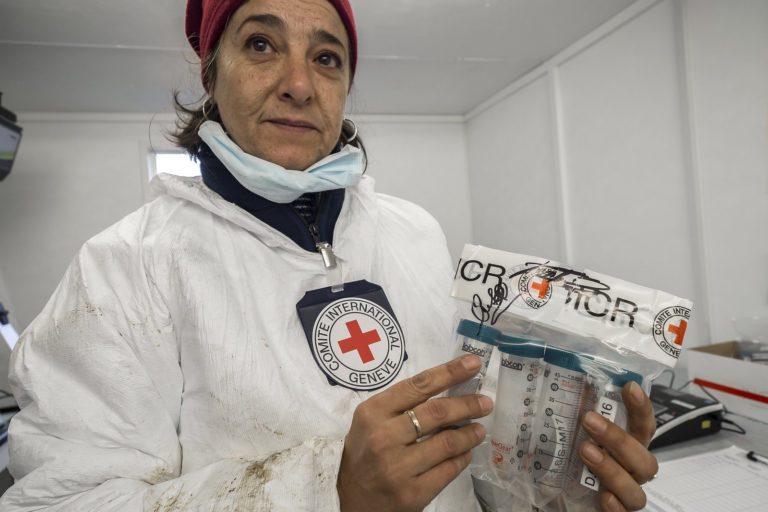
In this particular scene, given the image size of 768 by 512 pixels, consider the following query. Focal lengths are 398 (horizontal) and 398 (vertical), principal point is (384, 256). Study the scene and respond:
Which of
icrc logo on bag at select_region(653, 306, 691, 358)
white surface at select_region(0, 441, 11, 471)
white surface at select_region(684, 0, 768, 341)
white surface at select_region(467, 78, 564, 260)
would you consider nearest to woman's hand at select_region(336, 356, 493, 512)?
icrc logo on bag at select_region(653, 306, 691, 358)

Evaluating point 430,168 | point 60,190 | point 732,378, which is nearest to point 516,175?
point 430,168

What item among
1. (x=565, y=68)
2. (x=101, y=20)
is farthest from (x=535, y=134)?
(x=101, y=20)

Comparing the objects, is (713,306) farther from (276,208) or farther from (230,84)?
(230,84)

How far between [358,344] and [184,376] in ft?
0.97

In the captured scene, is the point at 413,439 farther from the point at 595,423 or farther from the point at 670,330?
the point at 670,330

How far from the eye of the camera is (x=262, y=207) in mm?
748

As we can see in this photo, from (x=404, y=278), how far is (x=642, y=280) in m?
1.75

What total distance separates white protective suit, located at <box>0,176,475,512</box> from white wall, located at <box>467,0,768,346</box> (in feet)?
5.04

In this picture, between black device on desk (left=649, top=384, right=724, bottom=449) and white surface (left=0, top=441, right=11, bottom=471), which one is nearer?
black device on desk (left=649, top=384, right=724, bottom=449)

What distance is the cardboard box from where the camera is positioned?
1.20 m

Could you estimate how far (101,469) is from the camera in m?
0.55

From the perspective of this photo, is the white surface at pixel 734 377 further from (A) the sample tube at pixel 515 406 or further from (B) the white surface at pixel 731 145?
(A) the sample tube at pixel 515 406

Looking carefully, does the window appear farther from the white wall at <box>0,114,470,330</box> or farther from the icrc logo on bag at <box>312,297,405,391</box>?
the icrc logo on bag at <box>312,297,405,391</box>

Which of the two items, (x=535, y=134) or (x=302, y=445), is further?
(x=535, y=134)
